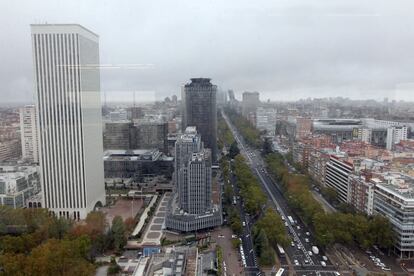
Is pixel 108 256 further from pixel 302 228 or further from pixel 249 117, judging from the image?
pixel 249 117

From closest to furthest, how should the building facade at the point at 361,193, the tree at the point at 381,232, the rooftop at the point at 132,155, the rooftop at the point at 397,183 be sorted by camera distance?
1. the tree at the point at 381,232
2. the rooftop at the point at 397,183
3. the building facade at the point at 361,193
4. the rooftop at the point at 132,155

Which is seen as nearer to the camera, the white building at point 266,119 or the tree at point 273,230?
the tree at point 273,230

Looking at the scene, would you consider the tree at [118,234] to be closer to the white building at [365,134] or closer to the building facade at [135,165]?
the building facade at [135,165]

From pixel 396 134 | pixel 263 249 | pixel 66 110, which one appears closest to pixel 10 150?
pixel 66 110

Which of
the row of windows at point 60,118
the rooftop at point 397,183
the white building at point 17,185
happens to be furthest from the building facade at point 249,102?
the white building at point 17,185

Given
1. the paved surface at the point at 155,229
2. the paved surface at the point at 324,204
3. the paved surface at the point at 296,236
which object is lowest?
the paved surface at the point at 155,229

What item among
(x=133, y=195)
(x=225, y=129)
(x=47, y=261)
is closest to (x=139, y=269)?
(x=47, y=261)
